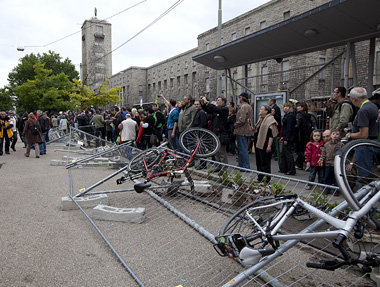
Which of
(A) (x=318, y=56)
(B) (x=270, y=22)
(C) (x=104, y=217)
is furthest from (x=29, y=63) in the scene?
(C) (x=104, y=217)

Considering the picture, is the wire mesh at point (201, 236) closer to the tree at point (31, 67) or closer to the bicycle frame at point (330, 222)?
the bicycle frame at point (330, 222)

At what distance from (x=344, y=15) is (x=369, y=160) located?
16.4ft

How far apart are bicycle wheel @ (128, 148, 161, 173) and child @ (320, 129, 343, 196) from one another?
127 inches

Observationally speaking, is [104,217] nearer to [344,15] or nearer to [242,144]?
[242,144]

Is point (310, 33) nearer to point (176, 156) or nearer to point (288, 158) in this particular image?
point (288, 158)

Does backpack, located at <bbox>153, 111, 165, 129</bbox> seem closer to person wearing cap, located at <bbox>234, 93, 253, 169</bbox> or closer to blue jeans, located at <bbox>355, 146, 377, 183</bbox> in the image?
person wearing cap, located at <bbox>234, 93, 253, 169</bbox>

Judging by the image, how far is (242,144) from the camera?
23.6ft

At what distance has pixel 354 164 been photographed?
8.29 ft

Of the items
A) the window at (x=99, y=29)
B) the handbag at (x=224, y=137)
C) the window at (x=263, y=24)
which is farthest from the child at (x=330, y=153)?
the window at (x=99, y=29)

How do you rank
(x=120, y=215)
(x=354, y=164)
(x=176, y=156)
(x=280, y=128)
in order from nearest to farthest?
(x=354, y=164)
(x=120, y=215)
(x=176, y=156)
(x=280, y=128)

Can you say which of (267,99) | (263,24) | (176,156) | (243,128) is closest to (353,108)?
(243,128)

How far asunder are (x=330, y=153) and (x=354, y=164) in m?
3.35

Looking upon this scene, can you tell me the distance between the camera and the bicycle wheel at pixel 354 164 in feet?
7.51

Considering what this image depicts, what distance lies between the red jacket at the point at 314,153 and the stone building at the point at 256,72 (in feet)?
8.15
